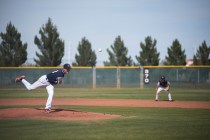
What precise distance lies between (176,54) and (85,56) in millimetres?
10822

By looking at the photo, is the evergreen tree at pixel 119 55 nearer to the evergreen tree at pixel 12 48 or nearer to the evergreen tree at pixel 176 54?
the evergreen tree at pixel 176 54

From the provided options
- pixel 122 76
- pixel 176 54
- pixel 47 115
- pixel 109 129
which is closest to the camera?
pixel 109 129

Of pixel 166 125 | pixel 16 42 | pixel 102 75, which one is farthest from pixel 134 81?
pixel 166 125

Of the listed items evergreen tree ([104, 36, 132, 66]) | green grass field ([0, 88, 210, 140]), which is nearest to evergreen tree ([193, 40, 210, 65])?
evergreen tree ([104, 36, 132, 66])

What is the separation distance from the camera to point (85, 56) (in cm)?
4559

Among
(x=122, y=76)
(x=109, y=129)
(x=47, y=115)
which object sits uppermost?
(x=122, y=76)

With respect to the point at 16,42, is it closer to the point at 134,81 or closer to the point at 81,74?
the point at 81,74

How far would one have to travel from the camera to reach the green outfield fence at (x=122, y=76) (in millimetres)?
36719

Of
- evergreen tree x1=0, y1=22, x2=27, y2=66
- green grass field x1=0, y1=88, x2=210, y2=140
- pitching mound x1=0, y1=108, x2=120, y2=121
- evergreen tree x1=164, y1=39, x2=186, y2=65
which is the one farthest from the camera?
evergreen tree x1=164, y1=39, x2=186, y2=65

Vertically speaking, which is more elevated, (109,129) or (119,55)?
(119,55)

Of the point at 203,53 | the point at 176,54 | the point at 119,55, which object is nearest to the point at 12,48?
the point at 119,55

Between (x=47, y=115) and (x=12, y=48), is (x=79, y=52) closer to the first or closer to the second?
(x=12, y=48)

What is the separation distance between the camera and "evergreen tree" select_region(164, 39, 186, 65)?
44875mm

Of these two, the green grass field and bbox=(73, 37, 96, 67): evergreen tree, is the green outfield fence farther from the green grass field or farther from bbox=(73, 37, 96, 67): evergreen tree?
the green grass field
